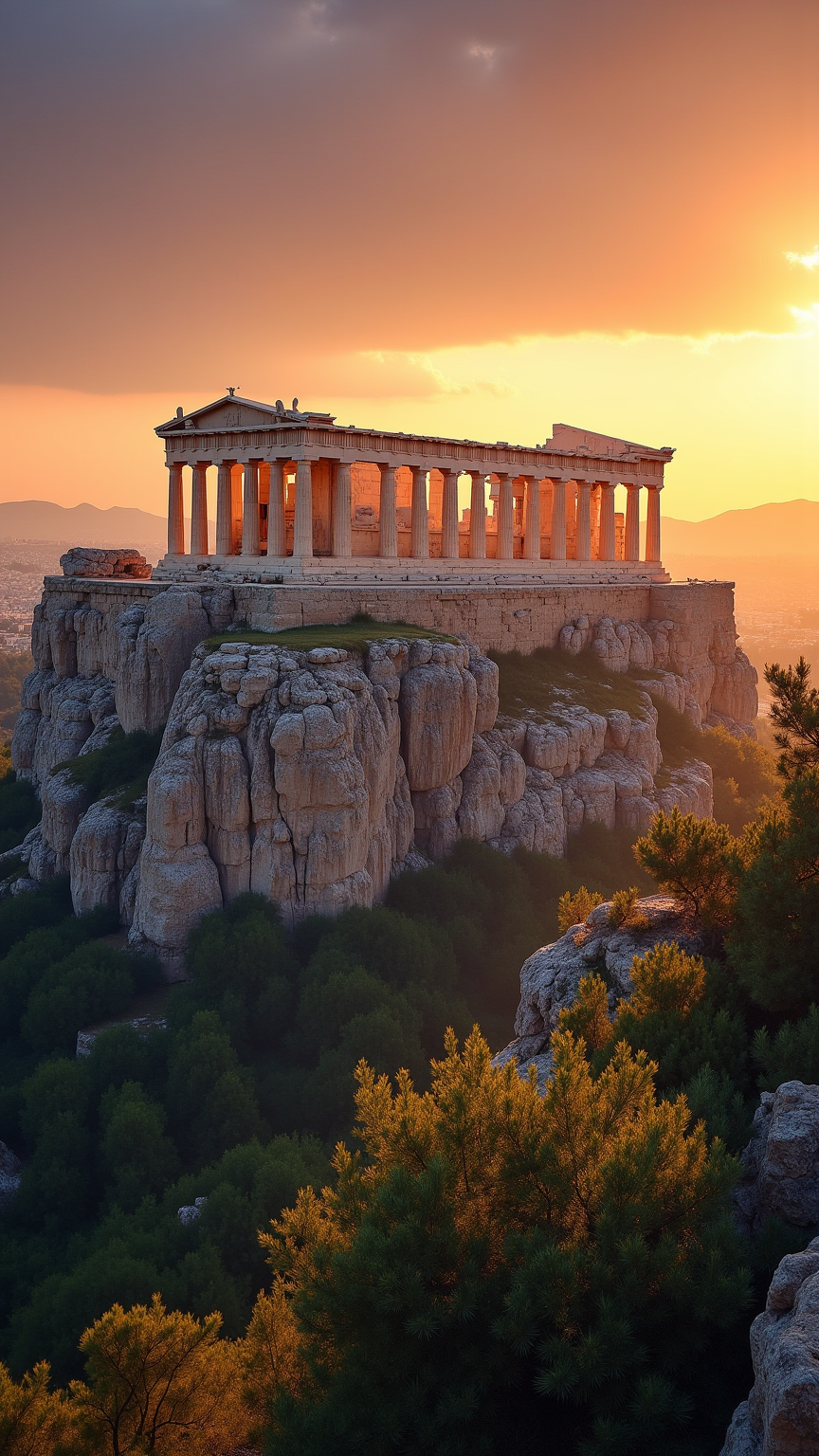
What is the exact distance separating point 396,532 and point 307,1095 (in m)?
29.0

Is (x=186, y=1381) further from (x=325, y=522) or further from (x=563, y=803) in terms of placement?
(x=325, y=522)

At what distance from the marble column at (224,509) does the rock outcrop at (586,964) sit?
32280mm

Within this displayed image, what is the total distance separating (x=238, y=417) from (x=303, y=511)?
6137mm

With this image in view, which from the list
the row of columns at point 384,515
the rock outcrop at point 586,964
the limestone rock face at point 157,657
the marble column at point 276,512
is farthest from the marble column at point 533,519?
the rock outcrop at point 586,964

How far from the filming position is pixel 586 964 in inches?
846

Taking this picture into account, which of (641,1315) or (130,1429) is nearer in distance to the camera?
(641,1315)

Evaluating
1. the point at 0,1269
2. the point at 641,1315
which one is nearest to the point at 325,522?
the point at 0,1269

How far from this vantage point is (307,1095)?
2853cm

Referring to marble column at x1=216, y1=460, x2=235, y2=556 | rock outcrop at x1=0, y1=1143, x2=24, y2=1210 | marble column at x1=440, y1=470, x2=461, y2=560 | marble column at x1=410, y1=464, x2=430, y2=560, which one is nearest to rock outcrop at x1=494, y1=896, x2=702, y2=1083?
rock outcrop at x1=0, y1=1143, x2=24, y2=1210

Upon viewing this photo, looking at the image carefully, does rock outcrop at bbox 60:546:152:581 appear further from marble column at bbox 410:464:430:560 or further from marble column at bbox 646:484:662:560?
marble column at bbox 646:484:662:560

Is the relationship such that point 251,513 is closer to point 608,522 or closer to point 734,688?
point 608,522

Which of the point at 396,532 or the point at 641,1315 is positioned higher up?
the point at 396,532

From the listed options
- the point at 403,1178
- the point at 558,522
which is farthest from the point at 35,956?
the point at 558,522

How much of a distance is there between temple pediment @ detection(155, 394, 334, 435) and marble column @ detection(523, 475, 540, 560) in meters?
16.1
